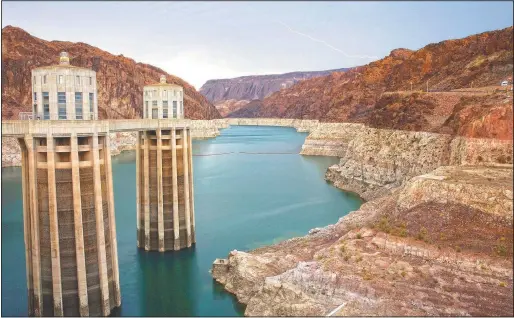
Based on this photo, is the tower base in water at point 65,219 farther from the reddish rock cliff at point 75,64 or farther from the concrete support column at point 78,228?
the reddish rock cliff at point 75,64

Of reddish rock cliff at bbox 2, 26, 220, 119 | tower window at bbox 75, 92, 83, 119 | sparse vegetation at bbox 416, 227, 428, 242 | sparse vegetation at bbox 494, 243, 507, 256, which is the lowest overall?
sparse vegetation at bbox 494, 243, 507, 256

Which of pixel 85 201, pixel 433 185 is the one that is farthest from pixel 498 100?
pixel 85 201

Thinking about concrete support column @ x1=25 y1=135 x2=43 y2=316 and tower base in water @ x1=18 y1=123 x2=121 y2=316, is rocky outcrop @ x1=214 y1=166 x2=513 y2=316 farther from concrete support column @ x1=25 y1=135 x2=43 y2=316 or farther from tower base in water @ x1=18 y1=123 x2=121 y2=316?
concrete support column @ x1=25 y1=135 x2=43 y2=316

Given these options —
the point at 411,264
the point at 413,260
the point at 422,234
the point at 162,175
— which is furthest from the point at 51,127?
the point at 422,234

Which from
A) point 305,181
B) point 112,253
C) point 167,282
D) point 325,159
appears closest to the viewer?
point 112,253

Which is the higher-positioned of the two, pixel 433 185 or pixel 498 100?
pixel 498 100

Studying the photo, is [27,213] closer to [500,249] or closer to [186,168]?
[186,168]

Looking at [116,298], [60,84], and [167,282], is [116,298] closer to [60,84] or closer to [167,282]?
[167,282]

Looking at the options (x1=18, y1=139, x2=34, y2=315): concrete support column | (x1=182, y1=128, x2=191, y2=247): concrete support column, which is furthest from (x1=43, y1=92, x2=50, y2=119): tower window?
(x1=182, y1=128, x2=191, y2=247): concrete support column
